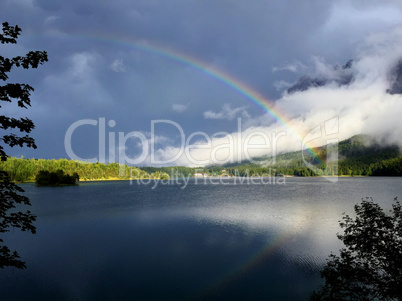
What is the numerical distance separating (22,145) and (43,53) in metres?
3.69

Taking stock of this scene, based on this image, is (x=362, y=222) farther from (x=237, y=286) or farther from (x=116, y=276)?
(x=116, y=276)

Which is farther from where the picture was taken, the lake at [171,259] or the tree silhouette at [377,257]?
the lake at [171,259]

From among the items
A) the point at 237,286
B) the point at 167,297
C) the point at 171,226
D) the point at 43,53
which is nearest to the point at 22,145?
the point at 43,53

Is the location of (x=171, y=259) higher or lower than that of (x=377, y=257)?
lower

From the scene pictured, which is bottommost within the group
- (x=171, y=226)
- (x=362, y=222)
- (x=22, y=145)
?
(x=171, y=226)

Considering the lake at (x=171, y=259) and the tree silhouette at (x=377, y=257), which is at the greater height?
the tree silhouette at (x=377, y=257)

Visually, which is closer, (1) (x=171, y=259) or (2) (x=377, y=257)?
(2) (x=377, y=257)

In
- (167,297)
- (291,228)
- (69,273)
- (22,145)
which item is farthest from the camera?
(291,228)

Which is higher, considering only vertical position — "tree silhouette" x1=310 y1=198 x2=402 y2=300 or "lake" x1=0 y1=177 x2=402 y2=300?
"tree silhouette" x1=310 y1=198 x2=402 y2=300

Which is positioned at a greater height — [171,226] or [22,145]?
[22,145]

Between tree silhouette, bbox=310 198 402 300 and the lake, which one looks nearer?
tree silhouette, bbox=310 198 402 300

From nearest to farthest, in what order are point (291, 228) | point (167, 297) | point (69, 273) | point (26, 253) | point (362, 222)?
point (362, 222) < point (167, 297) < point (69, 273) < point (26, 253) < point (291, 228)

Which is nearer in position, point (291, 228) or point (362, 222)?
point (362, 222)

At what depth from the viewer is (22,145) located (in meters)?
8.70
